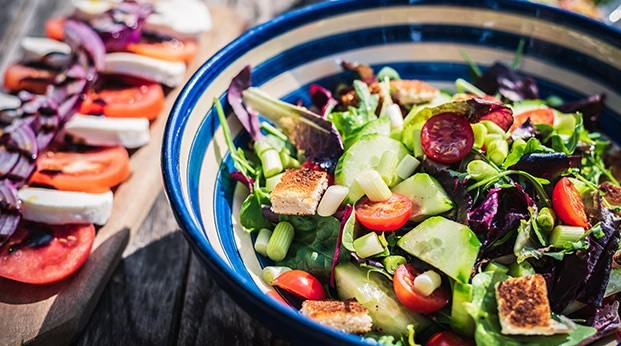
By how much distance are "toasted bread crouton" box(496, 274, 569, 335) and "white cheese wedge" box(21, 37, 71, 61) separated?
2942 mm

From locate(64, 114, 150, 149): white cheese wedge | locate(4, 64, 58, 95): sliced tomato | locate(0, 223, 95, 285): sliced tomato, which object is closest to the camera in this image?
locate(0, 223, 95, 285): sliced tomato

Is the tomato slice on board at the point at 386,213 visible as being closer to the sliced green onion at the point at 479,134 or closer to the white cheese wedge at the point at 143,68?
the sliced green onion at the point at 479,134

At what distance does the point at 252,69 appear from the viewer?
9.57ft

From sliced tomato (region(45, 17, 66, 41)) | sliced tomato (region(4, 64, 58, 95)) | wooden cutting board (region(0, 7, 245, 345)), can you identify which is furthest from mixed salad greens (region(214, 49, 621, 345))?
sliced tomato (region(45, 17, 66, 41))

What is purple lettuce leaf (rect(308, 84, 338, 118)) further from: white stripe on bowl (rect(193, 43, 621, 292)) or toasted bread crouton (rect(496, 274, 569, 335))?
toasted bread crouton (rect(496, 274, 569, 335))

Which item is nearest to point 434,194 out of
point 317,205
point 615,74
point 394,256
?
point 394,256

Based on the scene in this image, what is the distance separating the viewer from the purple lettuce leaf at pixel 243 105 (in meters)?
2.80

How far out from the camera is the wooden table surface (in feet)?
8.80

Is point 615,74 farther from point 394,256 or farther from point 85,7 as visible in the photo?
point 85,7

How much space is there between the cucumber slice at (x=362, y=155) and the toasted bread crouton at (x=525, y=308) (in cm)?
69

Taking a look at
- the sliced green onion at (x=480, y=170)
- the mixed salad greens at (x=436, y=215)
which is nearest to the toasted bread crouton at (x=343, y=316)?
the mixed salad greens at (x=436, y=215)

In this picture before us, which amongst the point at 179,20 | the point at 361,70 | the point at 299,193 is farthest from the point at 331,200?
the point at 179,20

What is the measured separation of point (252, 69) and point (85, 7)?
172 centimetres

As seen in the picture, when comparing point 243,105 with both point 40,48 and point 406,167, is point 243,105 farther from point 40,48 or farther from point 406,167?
point 40,48
